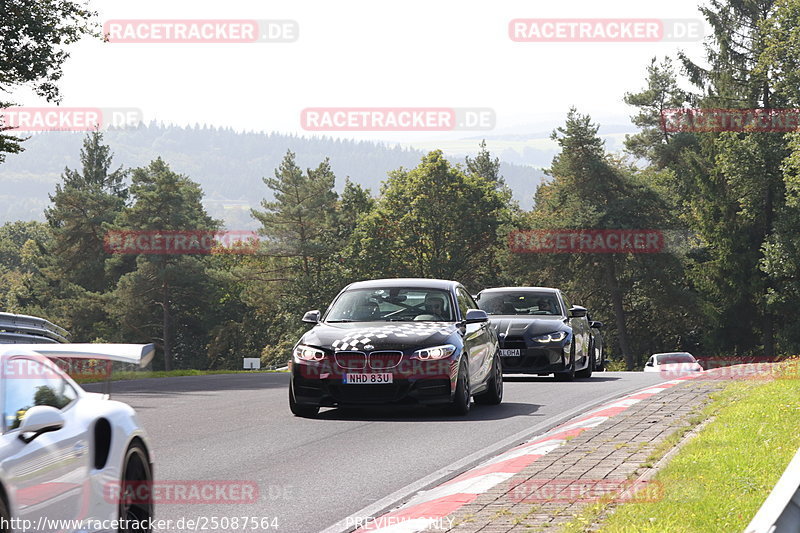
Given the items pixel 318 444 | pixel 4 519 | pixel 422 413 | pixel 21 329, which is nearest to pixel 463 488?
pixel 318 444

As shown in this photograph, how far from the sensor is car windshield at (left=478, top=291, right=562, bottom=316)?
22766 millimetres

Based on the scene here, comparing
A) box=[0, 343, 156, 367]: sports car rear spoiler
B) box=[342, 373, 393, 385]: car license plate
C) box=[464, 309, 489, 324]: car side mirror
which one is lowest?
box=[342, 373, 393, 385]: car license plate

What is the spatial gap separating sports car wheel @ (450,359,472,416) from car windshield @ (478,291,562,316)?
26.3ft

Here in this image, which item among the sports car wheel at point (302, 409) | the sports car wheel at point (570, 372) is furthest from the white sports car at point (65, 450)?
the sports car wheel at point (570, 372)

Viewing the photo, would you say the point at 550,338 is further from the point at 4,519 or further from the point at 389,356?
the point at 4,519

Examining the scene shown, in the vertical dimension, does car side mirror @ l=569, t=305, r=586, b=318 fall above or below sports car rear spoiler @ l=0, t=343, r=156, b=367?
above

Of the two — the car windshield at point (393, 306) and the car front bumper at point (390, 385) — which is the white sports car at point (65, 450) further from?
the car windshield at point (393, 306)

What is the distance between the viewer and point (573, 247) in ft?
230

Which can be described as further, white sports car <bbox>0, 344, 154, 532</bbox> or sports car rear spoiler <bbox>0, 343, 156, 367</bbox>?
sports car rear spoiler <bbox>0, 343, 156, 367</bbox>

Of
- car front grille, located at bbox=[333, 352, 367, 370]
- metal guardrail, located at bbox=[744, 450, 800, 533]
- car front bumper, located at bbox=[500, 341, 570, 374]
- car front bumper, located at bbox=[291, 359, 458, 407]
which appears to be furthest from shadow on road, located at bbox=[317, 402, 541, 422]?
metal guardrail, located at bbox=[744, 450, 800, 533]

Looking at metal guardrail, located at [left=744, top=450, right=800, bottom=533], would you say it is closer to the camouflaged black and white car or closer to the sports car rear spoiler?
the sports car rear spoiler

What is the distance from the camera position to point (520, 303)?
75.7ft

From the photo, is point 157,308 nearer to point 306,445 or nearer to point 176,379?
point 176,379

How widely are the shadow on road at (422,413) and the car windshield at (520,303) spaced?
21.4 ft
